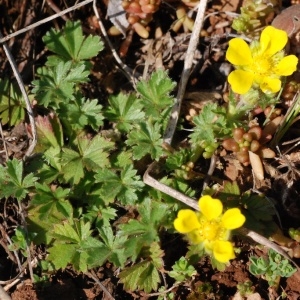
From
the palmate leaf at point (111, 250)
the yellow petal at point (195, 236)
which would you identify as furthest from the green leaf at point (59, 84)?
the yellow petal at point (195, 236)

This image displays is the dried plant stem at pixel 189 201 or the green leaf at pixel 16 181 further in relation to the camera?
the green leaf at pixel 16 181

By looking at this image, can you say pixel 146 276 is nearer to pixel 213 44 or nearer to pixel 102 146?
pixel 102 146

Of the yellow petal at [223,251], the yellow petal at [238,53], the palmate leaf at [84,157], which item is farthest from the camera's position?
the palmate leaf at [84,157]

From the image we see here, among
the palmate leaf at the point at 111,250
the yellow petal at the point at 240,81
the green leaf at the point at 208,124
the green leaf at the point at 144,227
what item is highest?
the yellow petal at the point at 240,81

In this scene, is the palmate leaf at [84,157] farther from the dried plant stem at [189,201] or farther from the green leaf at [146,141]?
the dried plant stem at [189,201]

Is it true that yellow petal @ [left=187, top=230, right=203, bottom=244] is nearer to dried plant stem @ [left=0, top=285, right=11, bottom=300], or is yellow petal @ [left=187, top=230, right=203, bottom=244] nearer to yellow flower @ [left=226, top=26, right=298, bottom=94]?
yellow flower @ [left=226, top=26, right=298, bottom=94]

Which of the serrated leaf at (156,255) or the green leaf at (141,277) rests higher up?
the serrated leaf at (156,255)

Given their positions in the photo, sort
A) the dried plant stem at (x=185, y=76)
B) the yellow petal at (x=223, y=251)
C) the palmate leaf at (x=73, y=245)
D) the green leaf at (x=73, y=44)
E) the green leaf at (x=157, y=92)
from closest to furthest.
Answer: the yellow petal at (x=223, y=251), the palmate leaf at (x=73, y=245), the green leaf at (x=157, y=92), the dried plant stem at (x=185, y=76), the green leaf at (x=73, y=44)
